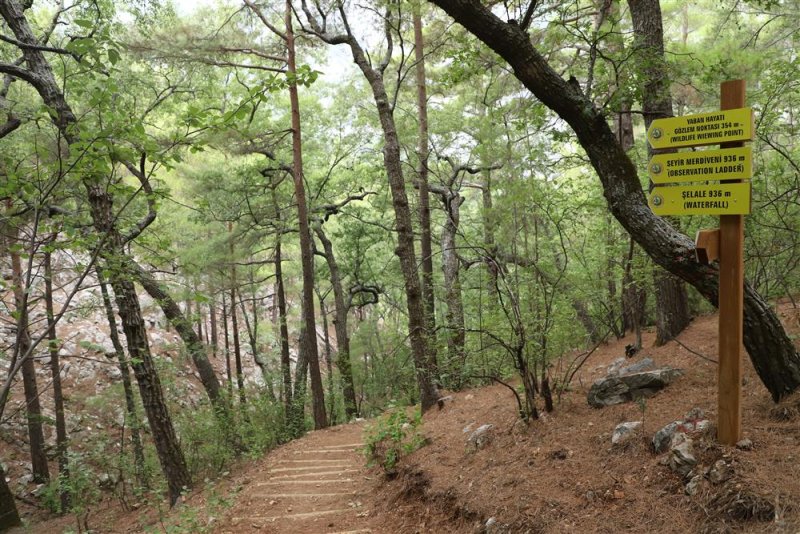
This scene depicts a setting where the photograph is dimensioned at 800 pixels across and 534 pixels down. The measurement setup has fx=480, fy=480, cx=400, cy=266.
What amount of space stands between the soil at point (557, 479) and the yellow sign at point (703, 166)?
141 cm

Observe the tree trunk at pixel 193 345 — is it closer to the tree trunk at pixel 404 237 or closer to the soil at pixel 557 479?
the soil at pixel 557 479

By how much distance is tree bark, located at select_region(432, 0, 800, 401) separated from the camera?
10.8 ft

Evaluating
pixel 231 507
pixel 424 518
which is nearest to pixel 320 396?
pixel 231 507

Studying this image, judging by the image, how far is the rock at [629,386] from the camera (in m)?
4.54

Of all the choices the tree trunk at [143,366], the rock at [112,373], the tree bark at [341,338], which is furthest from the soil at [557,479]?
the rock at [112,373]

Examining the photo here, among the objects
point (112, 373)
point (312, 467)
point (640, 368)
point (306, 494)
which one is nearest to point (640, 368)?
point (640, 368)

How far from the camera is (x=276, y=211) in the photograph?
1215 cm

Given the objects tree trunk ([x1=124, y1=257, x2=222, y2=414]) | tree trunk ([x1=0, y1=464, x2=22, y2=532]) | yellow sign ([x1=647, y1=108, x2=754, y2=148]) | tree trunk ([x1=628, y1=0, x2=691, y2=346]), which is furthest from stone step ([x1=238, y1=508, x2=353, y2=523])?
tree trunk ([x1=0, y1=464, x2=22, y2=532])

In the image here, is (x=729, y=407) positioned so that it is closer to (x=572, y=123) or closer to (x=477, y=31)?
(x=572, y=123)

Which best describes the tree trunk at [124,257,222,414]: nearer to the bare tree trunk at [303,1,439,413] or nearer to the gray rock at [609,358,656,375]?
the bare tree trunk at [303,1,439,413]

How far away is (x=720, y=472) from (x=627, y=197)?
1889mm

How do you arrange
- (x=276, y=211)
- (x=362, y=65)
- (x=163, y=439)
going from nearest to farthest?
(x=163, y=439), (x=362, y=65), (x=276, y=211)

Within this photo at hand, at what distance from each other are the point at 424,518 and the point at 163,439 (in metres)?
4.19

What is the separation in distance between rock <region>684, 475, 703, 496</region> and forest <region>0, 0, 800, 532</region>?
1.04 m
